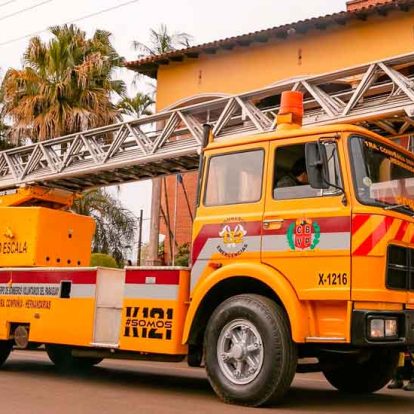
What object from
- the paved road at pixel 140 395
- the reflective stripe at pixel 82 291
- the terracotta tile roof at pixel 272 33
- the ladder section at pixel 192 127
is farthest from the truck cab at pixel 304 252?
the terracotta tile roof at pixel 272 33

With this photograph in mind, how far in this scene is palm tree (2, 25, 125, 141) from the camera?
21.1 metres

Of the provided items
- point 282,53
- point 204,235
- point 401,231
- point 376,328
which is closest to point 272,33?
point 282,53

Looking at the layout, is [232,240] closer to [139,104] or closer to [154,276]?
[154,276]

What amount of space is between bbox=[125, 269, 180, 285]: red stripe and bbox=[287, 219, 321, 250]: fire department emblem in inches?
57.0

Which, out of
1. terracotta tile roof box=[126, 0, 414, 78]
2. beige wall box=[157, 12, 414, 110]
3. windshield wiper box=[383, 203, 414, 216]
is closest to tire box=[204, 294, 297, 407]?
windshield wiper box=[383, 203, 414, 216]

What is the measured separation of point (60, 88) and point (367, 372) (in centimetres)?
1546

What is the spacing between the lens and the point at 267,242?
727cm

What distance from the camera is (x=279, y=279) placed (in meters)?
6.98

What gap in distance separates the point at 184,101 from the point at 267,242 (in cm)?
1544

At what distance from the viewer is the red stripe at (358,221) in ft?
21.9

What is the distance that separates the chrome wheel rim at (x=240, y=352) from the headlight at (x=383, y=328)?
1.08 m

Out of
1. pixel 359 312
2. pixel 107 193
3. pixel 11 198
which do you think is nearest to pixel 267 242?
pixel 359 312

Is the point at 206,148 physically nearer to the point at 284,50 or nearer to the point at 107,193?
the point at 284,50

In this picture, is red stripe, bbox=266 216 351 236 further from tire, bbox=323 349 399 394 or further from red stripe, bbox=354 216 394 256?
tire, bbox=323 349 399 394
